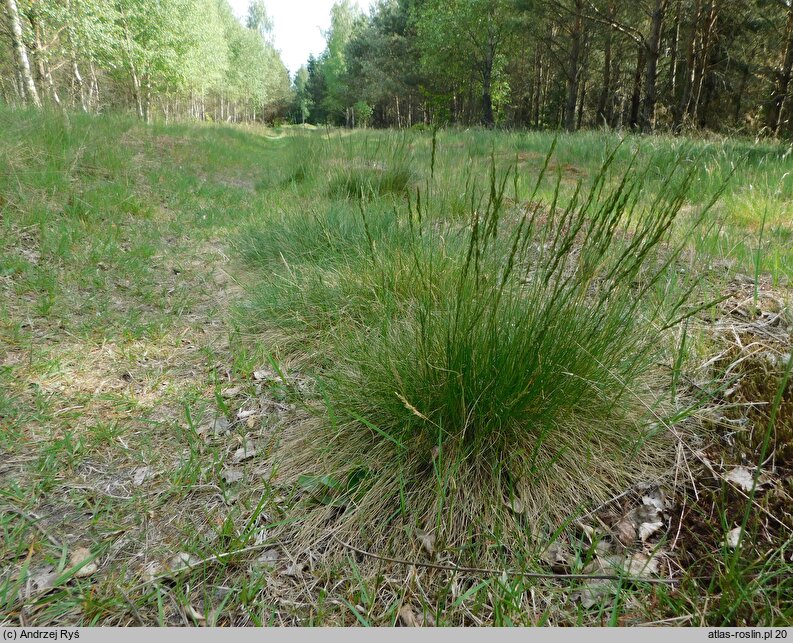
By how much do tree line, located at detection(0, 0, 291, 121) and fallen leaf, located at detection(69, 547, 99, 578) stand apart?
849 cm

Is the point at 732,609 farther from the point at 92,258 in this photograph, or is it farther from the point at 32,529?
the point at 92,258

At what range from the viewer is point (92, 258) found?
362 centimetres

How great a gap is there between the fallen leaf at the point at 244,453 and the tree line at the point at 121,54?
827 centimetres

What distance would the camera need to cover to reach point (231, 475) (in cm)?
171

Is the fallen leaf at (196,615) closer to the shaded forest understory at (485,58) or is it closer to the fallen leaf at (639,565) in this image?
the fallen leaf at (639,565)

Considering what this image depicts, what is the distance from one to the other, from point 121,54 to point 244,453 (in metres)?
22.2

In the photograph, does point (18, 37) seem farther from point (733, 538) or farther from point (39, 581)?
point (733, 538)

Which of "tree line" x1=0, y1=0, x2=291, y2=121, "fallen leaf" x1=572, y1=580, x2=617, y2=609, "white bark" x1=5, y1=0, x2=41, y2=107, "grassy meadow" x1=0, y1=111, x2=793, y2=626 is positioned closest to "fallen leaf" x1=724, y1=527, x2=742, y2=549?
"grassy meadow" x1=0, y1=111, x2=793, y2=626

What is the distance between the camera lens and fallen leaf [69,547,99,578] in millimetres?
1280

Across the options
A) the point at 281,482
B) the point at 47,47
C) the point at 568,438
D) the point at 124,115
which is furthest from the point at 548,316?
the point at 47,47

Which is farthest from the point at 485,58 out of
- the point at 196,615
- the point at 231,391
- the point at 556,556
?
the point at 196,615

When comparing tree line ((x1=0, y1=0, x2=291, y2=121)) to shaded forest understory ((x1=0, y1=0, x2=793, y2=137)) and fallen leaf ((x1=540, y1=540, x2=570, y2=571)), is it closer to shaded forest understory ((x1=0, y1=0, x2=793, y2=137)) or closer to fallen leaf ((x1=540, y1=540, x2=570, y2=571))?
shaded forest understory ((x1=0, y1=0, x2=793, y2=137))

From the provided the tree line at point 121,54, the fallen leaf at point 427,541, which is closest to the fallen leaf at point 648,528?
the fallen leaf at point 427,541

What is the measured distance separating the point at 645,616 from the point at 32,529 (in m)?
1.93
